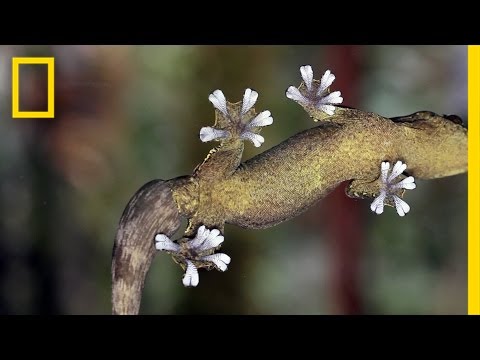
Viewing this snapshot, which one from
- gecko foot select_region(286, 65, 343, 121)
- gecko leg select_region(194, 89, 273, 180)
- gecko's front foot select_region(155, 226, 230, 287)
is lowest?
gecko's front foot select_region(155, 226, 230, 287)

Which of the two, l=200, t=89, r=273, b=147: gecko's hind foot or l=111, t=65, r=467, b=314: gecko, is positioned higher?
l=200, t=89, r=273, b=147: gecko's hind foot

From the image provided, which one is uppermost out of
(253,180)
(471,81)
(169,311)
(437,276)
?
(471,81)

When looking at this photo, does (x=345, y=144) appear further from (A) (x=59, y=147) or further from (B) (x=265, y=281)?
(A) (x=59, y=147)

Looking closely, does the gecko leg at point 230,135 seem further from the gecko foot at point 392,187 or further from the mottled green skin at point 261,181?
the gecko foot at point 392,187

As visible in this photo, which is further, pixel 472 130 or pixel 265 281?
pixel 265 281

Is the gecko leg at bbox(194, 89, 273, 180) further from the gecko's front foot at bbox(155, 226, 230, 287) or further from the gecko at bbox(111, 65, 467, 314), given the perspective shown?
the gecko's front foot at bbox(155, 226, 230, 287)

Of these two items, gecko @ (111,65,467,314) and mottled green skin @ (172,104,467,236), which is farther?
mottled green skin @ (172,104,467,236)

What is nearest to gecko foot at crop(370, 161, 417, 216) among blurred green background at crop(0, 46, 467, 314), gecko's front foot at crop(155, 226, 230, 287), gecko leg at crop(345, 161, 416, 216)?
gecko leg at crop(345, 161, 416, 216)

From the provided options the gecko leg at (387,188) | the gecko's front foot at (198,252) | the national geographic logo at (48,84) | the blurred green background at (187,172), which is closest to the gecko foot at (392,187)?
the gecko leg at (387,188)

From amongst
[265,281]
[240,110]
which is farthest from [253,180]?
[265,281]
